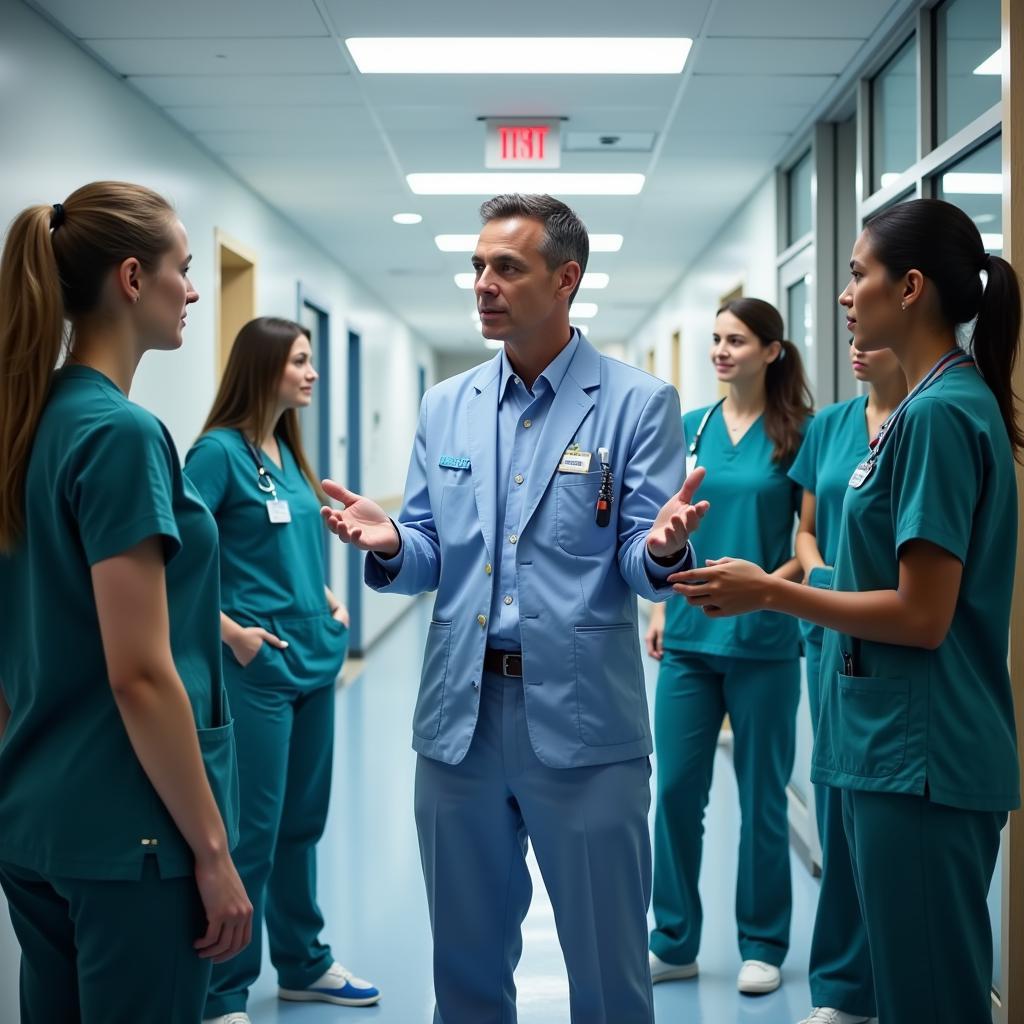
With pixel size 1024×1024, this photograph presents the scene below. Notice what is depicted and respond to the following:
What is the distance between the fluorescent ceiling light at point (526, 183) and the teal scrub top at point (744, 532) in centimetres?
263

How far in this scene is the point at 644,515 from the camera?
1791 millimetres

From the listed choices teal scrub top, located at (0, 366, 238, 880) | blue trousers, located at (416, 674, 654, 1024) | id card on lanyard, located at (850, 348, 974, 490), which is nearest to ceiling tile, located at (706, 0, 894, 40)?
id card on lanyard, located at (850, 348, 974, 490)

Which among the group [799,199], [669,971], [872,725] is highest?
[799,199]

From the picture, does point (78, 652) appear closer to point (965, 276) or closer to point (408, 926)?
point (965, 276)

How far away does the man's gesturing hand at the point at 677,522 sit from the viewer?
158cm

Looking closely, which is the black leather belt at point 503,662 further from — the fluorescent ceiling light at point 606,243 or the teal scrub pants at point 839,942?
the fluorescent ceiling light at point 606,243

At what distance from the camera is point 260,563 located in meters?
2.56

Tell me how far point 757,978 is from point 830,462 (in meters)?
1.33

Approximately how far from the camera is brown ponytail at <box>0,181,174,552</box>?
1297 mm

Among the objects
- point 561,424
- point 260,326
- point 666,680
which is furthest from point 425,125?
point 561,424

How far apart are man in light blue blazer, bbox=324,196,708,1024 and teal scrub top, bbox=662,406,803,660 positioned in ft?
3.22

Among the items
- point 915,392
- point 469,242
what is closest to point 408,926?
point 915,392

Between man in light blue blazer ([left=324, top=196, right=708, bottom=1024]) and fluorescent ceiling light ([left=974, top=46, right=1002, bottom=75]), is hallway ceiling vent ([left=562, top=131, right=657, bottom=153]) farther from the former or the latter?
man in light blue blazer ([left=324, top=196, right=708, bottom=1024])

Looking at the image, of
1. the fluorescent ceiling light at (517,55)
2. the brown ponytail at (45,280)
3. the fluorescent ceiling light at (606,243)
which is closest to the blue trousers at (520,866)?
the brown ponytail at (45,280)
